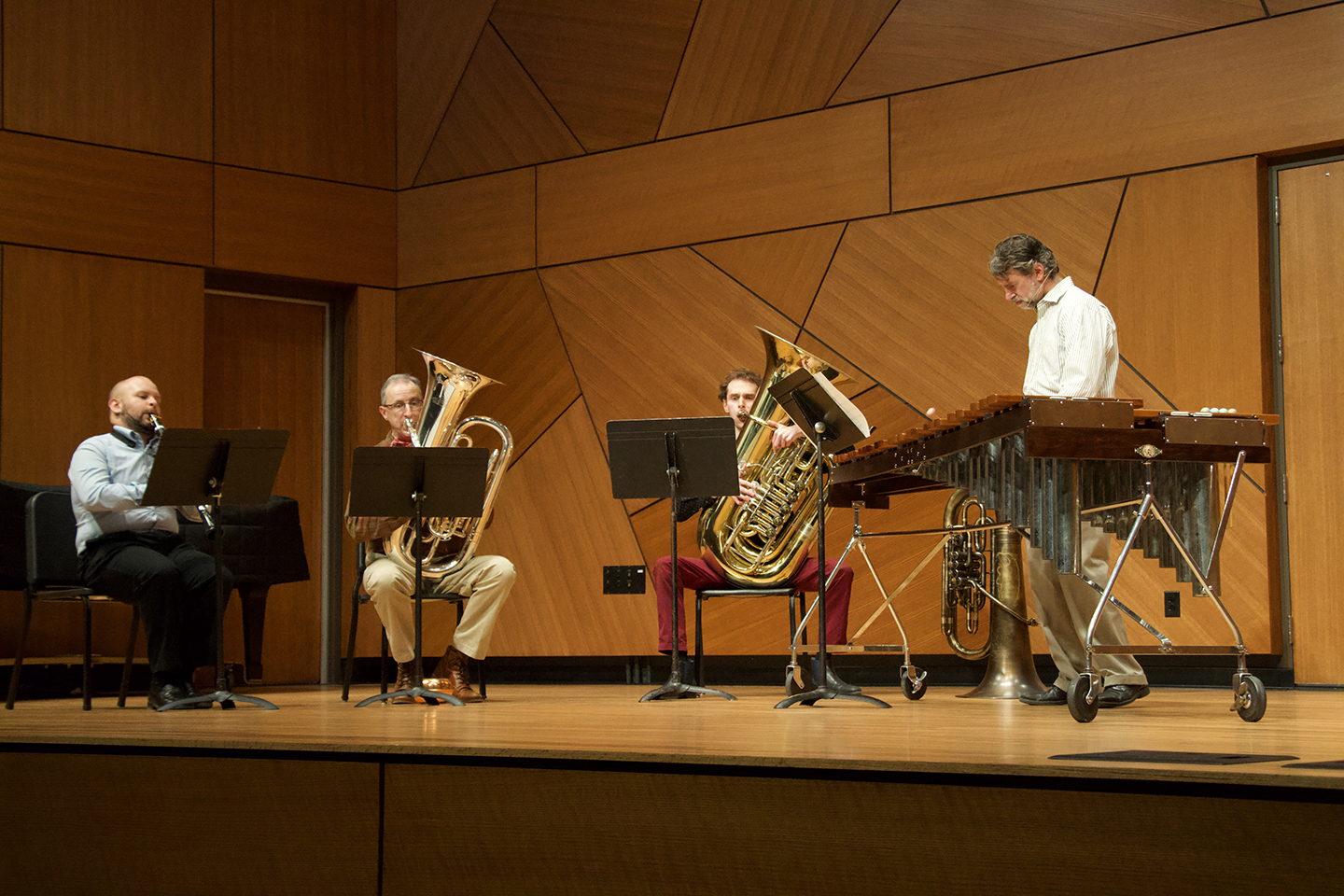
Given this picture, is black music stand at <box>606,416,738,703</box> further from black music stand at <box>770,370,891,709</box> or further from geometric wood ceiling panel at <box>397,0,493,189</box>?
geometric wood ceiling panel at <box>397,0,493,189</box>

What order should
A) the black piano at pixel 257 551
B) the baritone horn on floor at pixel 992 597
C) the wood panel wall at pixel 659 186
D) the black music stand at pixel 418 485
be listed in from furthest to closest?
the black piano at pixel 257 551 → the wood panel wall at pixel 659 186 → the baritone horn on floor at pixel 992 597 → the black music stand at pixel 418 485

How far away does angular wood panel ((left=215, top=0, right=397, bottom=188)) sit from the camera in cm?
668

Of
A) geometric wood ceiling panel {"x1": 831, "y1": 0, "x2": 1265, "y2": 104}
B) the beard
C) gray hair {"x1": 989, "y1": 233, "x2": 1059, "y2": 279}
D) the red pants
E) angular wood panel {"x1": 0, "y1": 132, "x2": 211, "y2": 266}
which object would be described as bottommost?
the red pants

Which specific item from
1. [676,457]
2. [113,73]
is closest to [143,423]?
[676,457]

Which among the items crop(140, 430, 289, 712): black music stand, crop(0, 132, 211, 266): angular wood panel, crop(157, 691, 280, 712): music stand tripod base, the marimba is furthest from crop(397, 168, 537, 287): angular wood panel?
the marimba

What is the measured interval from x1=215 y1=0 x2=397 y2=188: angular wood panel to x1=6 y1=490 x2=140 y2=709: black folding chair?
2.47 metres

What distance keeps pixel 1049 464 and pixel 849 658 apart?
242cm

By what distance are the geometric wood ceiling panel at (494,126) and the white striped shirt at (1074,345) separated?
3350mm

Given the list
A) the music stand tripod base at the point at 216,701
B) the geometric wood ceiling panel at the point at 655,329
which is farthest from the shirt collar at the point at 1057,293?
the music stand tripod base at the point at 216,701

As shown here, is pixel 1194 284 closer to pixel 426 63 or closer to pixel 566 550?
pixel 566 550

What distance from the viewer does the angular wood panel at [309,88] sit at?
263 inches

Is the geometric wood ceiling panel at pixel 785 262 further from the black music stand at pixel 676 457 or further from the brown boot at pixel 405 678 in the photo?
the brown boot at pixel 405 678

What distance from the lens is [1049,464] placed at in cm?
348

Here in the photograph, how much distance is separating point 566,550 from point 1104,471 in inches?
135
